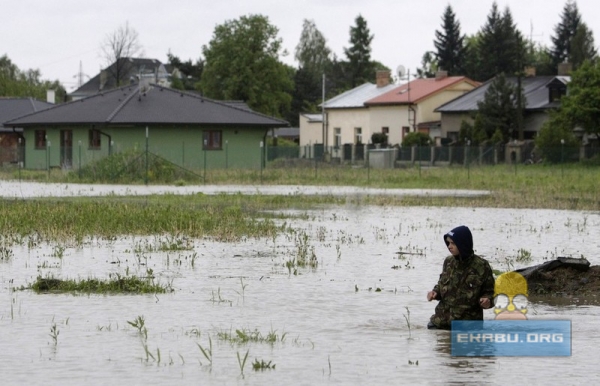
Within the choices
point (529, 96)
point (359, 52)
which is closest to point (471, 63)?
point (359, 52)

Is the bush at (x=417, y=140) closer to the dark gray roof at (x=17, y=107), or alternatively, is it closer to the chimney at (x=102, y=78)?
the dark gray roof at (x=17, y=107)

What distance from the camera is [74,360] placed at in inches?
431

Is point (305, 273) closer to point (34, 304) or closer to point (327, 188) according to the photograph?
point (34, 304)

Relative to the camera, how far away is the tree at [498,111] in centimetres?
7931

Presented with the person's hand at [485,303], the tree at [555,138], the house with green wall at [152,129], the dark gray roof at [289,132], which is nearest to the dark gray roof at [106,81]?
the dark gray roof at [289,132]

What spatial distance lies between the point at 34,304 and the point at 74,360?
351cm

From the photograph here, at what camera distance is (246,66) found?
10669cm

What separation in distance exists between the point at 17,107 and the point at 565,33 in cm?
6667

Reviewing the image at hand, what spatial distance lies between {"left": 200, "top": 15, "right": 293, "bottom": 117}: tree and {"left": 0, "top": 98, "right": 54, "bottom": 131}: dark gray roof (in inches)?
808

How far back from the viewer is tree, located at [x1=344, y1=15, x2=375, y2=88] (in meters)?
141

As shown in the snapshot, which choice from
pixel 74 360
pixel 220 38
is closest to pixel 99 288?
pixel 74 360

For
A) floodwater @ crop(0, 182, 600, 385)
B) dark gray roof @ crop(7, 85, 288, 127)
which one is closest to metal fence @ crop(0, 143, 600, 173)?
dark gray roof @ crop(7, 85, 288, 127)

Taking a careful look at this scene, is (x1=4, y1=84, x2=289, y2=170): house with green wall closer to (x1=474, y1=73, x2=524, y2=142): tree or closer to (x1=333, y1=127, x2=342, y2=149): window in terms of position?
(x1=474, y1=73, x2=524, y2=142): tree

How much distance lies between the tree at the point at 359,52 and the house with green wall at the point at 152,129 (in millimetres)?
70401
